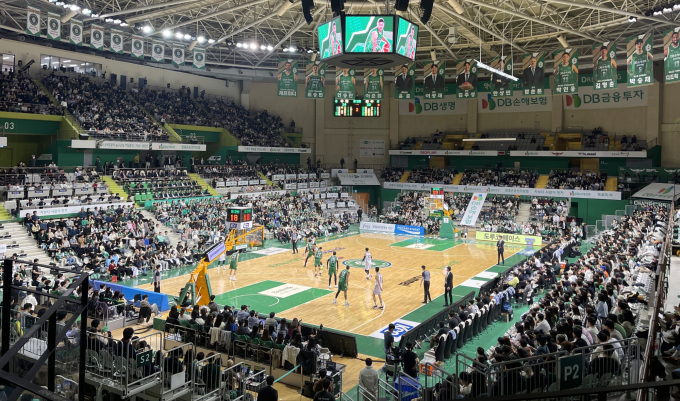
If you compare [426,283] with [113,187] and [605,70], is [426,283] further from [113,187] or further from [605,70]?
[113,187]

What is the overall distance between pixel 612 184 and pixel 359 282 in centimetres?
2632

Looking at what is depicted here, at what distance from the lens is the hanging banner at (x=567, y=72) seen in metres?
27.3

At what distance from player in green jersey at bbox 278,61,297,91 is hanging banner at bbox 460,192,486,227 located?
16427mm

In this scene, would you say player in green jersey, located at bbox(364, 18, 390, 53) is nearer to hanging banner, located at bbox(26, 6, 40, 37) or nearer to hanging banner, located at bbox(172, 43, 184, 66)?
hanging banner, located at bbox(26, 6, 40, 37)

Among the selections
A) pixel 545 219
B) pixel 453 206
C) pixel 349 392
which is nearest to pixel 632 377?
pixel 349 392

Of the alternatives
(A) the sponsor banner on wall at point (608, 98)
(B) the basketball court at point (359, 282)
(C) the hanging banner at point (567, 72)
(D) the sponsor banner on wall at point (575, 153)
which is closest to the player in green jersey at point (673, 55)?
(C) the hanging banner at point (567, 72)

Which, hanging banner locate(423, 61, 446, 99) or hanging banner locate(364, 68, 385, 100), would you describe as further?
hanging banner locate(364, 68, 385, 100)

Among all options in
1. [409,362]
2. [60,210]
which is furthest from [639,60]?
[60,210]

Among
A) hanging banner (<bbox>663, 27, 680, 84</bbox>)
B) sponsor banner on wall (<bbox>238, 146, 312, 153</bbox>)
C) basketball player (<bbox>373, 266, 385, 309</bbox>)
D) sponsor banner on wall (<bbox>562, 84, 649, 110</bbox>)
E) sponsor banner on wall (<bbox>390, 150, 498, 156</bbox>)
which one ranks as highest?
sponsor banner on wall (<bbox>562, 84, 649, 110</bbox>)

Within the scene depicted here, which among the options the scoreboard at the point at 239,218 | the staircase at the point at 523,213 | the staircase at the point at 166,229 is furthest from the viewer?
the staircase at the point at 523,213

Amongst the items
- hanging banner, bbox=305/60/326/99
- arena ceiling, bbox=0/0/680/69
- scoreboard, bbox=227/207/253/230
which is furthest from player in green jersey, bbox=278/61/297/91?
scoreboard, bbox=227/207/253/230

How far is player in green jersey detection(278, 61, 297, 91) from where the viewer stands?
3275 centimetres

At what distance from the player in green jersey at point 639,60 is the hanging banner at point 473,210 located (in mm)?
17278

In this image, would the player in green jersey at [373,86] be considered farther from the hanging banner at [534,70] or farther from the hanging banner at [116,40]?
the hanging banner at [116,40]
